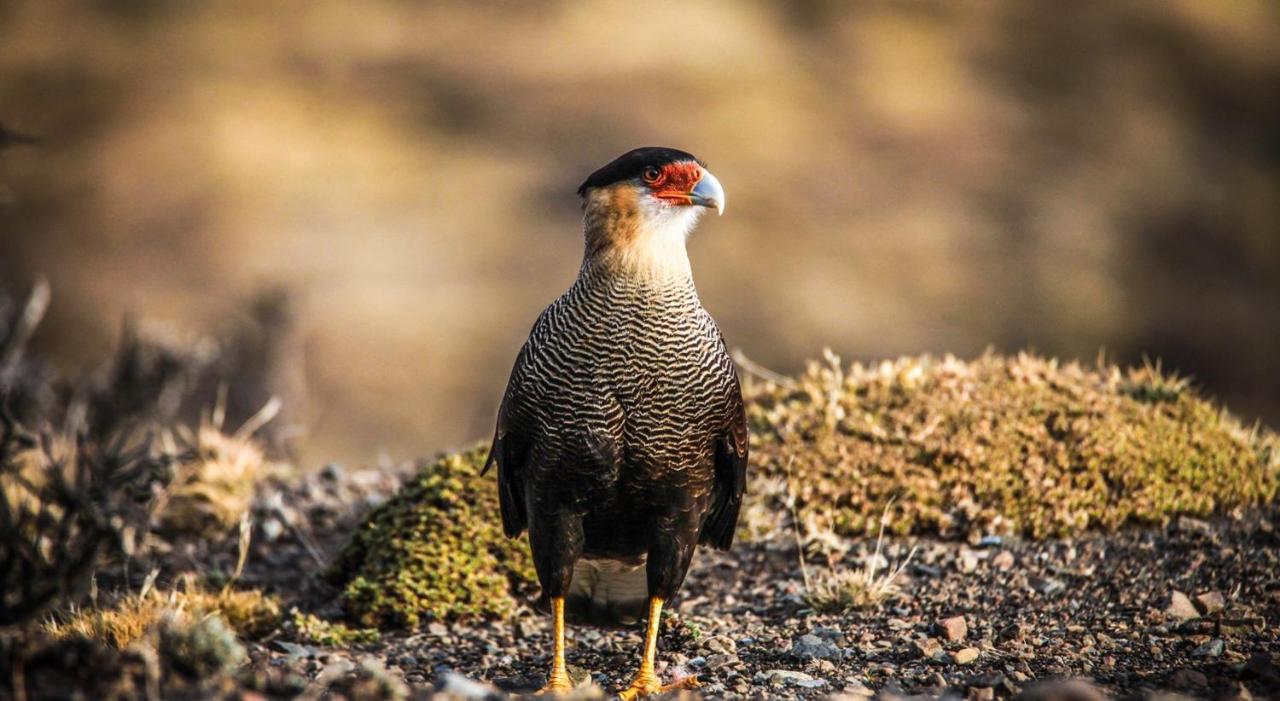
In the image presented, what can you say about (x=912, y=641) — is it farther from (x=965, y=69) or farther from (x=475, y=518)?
(x=965, y=69)

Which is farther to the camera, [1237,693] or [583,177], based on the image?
[583,177]

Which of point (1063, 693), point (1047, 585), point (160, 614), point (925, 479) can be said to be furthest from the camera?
point (925, 479)

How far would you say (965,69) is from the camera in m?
26.5

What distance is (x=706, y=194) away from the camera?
4.56 metres

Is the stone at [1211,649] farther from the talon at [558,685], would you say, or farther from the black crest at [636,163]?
the black crest at [636,163]

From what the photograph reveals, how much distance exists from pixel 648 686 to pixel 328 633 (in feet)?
5.26

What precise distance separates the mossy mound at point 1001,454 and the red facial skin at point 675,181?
6.30 ft

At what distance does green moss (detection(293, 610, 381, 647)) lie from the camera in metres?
5.15

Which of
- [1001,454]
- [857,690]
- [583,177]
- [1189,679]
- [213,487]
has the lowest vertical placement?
[213,487]

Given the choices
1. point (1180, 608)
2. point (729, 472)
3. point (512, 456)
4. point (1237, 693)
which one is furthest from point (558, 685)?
point (1180, 608)

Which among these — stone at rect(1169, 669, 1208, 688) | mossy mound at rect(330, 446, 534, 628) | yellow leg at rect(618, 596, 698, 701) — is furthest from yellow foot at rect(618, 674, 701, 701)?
stone at rect(1169, 669, 1208, 688)

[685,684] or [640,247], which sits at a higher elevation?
[640,247]

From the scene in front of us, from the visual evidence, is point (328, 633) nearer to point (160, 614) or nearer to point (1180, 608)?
point (160, 614)

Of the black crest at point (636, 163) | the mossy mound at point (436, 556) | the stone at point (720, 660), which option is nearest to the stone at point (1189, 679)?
the stone at point (720, 660)
